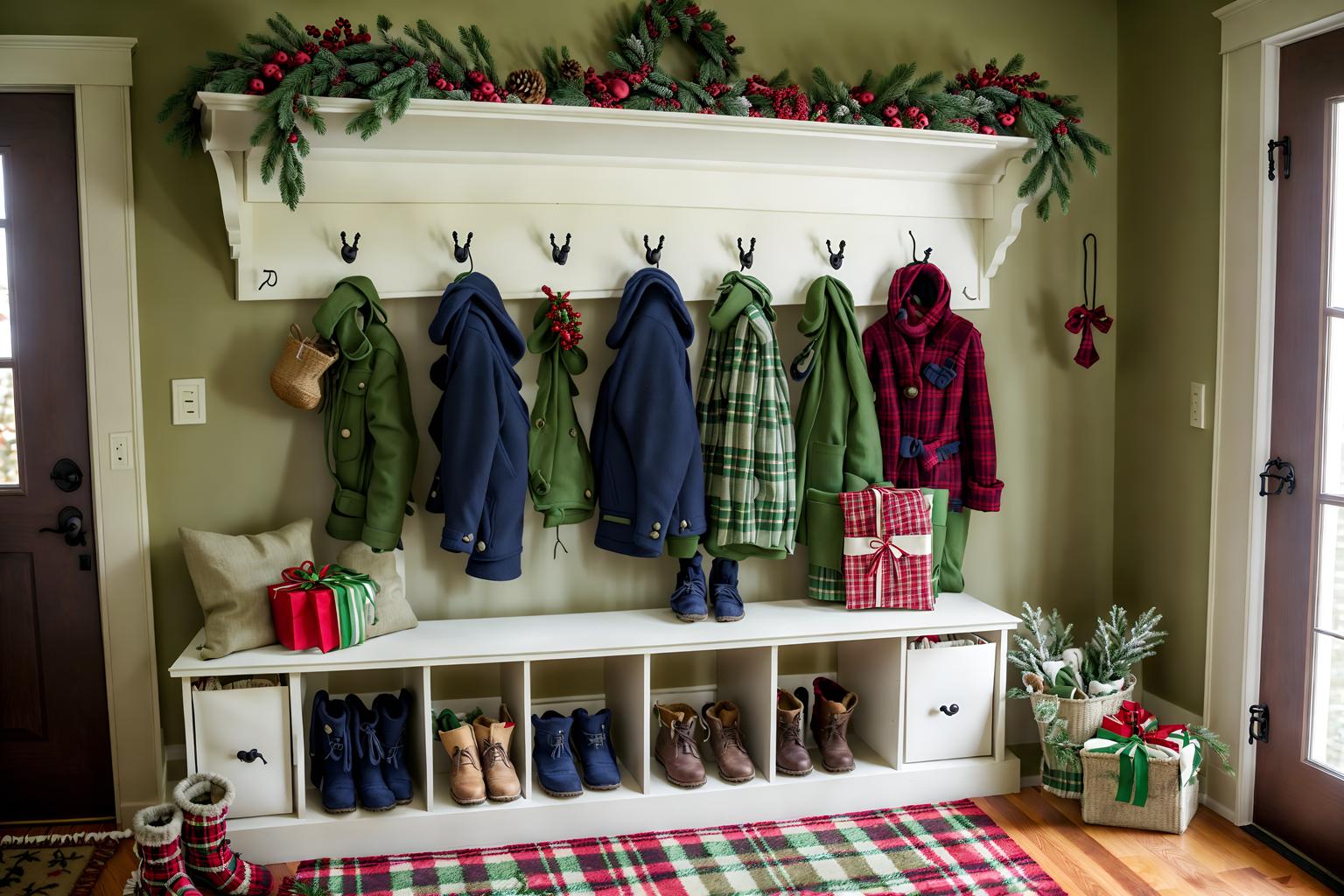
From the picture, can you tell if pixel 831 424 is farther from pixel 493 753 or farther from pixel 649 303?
pixel 493 753

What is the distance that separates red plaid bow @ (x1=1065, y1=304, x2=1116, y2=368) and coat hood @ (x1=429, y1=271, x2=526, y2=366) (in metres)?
1.62

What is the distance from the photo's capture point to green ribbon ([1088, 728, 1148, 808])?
2662 millimetres

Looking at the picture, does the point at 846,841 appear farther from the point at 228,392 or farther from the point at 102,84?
the point at 102,84

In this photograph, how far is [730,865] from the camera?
2.53 metres

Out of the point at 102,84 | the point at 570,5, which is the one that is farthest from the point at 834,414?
the point at 102,84

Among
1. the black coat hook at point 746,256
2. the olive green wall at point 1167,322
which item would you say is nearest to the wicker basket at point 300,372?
the black coat hook at point 746,256

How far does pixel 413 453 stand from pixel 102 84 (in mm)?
1168

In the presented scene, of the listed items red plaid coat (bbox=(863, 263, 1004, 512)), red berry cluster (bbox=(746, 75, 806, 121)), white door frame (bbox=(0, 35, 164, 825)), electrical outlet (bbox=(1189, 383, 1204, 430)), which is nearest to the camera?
white door frame (bbox=(0, 35, 164, 825))

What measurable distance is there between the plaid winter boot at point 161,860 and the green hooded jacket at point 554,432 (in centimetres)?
111

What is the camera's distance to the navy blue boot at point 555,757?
2656 mm

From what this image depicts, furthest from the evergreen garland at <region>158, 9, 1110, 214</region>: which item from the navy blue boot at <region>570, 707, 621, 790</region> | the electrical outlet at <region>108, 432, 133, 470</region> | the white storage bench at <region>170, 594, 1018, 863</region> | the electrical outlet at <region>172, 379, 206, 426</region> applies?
the navy blue boot at <region>570, 707, 621, 790</region>

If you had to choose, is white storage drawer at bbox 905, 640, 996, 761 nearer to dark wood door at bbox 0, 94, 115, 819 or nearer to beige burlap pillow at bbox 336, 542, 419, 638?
beige burlap pillow at bbox 336, 542, 419, 638

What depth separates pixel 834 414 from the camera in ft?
9.49

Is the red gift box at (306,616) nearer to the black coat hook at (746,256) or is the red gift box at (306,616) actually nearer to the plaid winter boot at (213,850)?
the plaid winter boot at (213,850)
